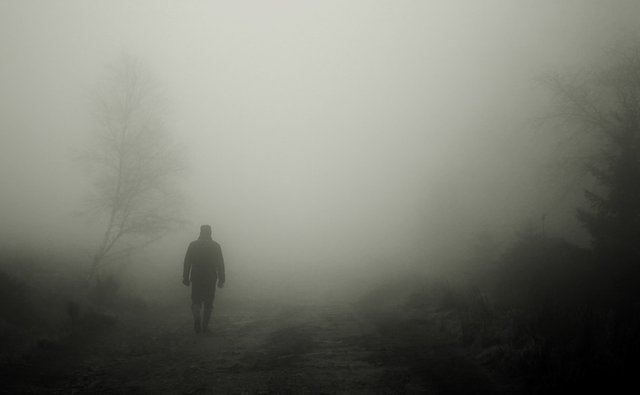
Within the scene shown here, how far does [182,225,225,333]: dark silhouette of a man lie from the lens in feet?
39.2

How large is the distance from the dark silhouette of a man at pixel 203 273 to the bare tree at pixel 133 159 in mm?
6513

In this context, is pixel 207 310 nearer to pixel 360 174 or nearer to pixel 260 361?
pixel 260 361

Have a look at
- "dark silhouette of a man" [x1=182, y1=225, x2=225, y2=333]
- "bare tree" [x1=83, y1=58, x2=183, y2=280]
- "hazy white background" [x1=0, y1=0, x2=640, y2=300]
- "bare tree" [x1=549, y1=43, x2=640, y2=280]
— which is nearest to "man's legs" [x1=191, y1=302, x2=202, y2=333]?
"dark silhouette of a man" [x1=182, y1=225, x2=225, y2=333]

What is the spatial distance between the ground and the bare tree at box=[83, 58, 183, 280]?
6026 mm

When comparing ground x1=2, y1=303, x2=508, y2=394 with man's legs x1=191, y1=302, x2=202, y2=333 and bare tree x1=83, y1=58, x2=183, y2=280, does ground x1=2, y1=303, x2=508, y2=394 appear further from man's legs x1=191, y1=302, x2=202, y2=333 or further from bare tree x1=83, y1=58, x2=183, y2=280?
bare tree x1=83, y1=58, x2=183, y2=280

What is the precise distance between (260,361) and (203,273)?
469cm

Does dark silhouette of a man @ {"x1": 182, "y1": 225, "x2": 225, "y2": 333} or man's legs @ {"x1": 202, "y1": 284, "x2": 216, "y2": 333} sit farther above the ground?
dark silhouette of a man @ {"x1": 182, "y1": 225, "x2": 225, "y2": 333}

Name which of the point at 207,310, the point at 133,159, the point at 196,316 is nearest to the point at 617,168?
the point at 207,310

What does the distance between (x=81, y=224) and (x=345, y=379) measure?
4537 centimetres

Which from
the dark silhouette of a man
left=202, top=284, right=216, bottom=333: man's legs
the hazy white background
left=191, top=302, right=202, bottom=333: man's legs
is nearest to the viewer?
left=191, top=302, right=202, bottom=333: man's legs

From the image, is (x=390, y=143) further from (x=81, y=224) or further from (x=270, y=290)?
(x=270, y=290)

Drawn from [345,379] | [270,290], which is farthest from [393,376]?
[270,290]

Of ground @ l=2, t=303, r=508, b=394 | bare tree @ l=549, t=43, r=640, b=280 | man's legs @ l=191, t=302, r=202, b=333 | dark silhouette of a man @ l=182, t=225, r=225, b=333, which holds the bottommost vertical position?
ground @ l=2, t=303, r=508, b=394

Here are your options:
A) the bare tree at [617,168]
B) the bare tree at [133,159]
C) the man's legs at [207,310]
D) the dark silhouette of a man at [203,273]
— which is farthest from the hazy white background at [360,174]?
the man's legs at [207,310]
